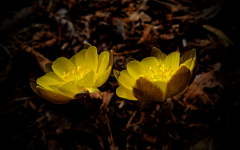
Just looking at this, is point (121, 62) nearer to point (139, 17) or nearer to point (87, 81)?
point (139, 17)

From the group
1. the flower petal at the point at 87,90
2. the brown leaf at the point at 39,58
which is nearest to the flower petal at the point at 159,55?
the flower petal at the point at 87,90

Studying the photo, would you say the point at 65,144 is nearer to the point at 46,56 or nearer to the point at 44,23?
the point at 46,56

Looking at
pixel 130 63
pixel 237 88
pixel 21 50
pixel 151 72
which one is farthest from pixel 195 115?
pixel 21 50

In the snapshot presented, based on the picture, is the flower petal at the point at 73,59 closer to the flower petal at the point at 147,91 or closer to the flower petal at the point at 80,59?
the flower petal at the point at 80,59

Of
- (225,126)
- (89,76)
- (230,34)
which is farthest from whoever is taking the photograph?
(230,34)

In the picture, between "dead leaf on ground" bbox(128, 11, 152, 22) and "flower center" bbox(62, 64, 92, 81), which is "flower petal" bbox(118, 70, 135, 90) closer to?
"flower center" bbox(62, 64, 92, 81)

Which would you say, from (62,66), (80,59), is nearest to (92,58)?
(80,59)
